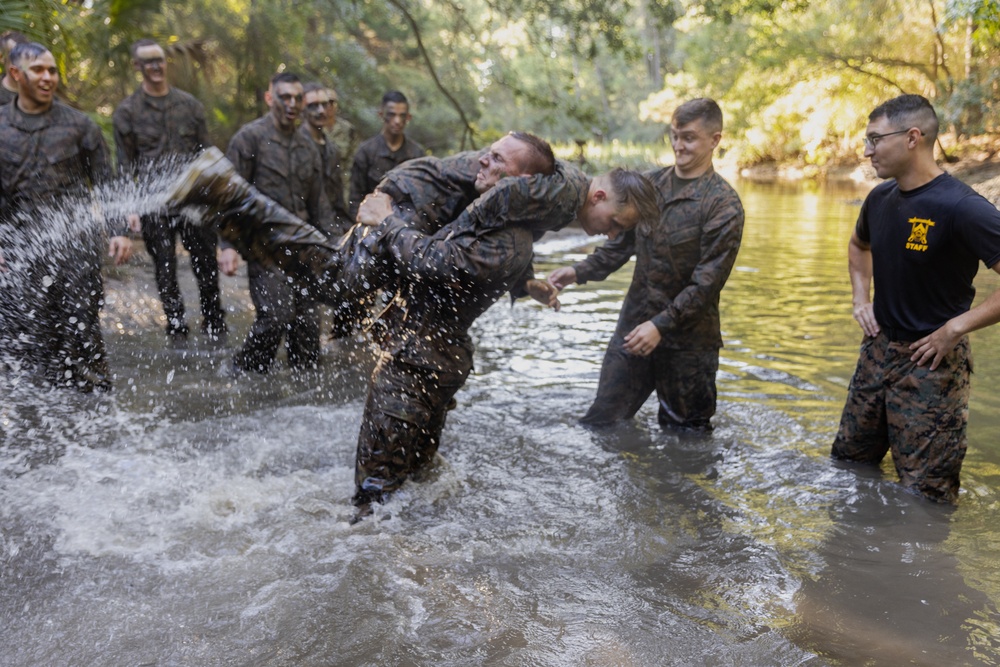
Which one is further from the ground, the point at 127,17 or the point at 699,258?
the point at 127,17

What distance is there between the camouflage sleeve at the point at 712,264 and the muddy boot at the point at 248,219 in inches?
78.5

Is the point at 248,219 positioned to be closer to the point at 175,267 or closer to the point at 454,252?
the point at 454,252

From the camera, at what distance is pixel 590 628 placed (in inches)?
135

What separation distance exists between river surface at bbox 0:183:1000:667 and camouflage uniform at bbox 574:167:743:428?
0.28 meters

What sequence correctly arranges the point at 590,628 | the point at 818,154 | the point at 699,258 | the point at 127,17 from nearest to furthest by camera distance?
the point at 590,628 → the point at 699,258 → the point at 127,17 → the point at 818,154

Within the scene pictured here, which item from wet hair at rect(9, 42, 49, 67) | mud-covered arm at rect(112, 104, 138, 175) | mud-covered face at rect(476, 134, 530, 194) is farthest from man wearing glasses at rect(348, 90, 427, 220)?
mud-covered face at rect(476, 134, 530, 194)

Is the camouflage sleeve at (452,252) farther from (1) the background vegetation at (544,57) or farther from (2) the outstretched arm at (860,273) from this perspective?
(1) the background vegetation at (544,57)

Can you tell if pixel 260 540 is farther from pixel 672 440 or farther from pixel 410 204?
pixel 672 440

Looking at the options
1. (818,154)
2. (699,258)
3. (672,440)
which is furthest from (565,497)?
(818,154)

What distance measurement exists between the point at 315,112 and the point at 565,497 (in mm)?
4535

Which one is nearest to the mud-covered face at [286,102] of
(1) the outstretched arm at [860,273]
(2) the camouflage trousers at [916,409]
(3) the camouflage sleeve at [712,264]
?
(3) the camouflage sleeve at [712,264]

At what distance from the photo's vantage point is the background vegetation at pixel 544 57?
12945 mm

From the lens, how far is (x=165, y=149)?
766cm

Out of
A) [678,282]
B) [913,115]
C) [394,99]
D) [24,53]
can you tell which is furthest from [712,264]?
[24,53]
